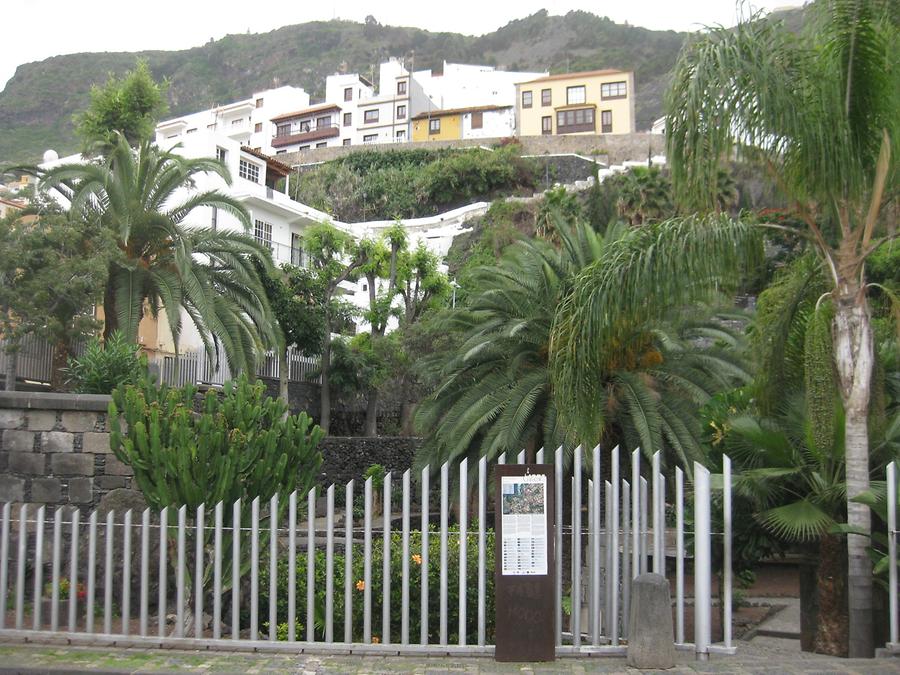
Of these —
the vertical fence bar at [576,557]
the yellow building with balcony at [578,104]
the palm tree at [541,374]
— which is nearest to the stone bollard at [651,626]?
the vertical fence bar at [576,557]

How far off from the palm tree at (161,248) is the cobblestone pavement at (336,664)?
10536mm

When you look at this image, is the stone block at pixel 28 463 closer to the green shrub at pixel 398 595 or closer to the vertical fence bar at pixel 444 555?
the green shrub at pixel 398 595

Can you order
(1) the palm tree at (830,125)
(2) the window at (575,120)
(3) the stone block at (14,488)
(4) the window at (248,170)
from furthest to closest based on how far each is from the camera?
1. (2) the window at (575,120)
2. (4) the window at (248,170)
3. (3) the stone block at (14,488)
4. (1) the palm tree at (830,125)

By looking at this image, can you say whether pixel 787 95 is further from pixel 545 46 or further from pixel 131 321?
pixel 545 46

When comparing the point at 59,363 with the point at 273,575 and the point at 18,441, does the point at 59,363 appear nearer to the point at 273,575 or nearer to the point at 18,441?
the point at 18,441

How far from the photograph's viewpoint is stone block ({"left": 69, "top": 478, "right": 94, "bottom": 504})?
41.3 feet

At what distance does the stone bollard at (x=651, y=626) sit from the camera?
7.49 m

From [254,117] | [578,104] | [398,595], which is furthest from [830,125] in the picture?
[254,117]

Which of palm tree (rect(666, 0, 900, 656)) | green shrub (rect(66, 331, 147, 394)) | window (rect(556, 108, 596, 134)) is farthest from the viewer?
window (rect(556, 108, 596, 134))

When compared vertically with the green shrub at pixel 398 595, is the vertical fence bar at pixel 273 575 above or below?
above

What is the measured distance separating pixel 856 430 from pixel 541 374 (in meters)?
7.27

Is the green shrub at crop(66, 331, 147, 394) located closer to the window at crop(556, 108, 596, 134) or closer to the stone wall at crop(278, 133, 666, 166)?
the stone wall at crop(278, 133, 666, 166)

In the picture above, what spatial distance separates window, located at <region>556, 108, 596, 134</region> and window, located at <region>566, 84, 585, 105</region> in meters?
→ 0.97

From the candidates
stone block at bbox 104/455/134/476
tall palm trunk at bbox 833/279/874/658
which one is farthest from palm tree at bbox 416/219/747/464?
tall palm trunk at bbox 833/279/874/658
